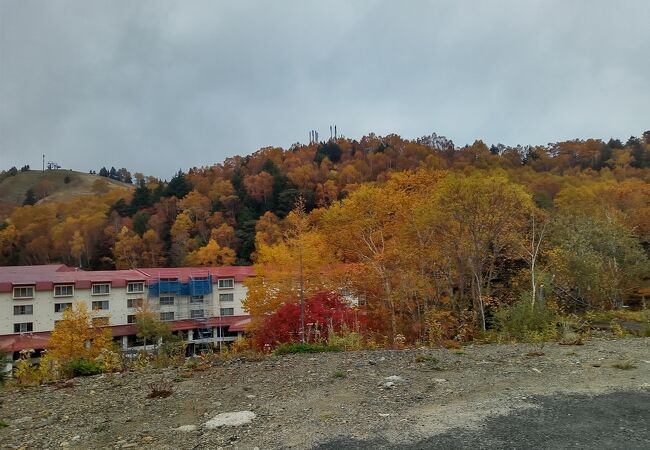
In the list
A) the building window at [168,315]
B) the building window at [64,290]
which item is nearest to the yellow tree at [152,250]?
the building window at [168,315]

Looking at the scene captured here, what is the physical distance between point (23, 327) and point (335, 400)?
134 ft

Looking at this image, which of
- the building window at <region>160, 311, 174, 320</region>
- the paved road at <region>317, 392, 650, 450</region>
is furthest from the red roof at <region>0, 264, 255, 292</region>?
the paved road at <region>317, 392, 650, 450</region>

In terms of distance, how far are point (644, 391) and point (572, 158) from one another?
305ft

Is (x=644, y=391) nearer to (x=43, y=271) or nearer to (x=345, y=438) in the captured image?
(x=345, y=438)

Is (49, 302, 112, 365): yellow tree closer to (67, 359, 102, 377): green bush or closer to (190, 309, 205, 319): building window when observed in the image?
(190, 309, 205, 319): building window

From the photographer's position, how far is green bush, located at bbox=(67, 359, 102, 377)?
7922mm

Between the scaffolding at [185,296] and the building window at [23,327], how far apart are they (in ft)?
33.4

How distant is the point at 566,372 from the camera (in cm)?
623

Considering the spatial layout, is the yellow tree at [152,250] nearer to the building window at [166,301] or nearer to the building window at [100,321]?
the building window at [166,301]

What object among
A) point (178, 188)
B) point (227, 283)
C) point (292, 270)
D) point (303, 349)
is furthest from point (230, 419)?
point (178, 188)

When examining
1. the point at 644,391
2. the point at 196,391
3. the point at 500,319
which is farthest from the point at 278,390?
the point at 500,319

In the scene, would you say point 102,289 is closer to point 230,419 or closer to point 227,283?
point 227,283

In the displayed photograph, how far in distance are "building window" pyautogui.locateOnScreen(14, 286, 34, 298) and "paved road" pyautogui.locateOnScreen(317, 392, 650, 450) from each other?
135ft

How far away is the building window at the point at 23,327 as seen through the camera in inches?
1421
